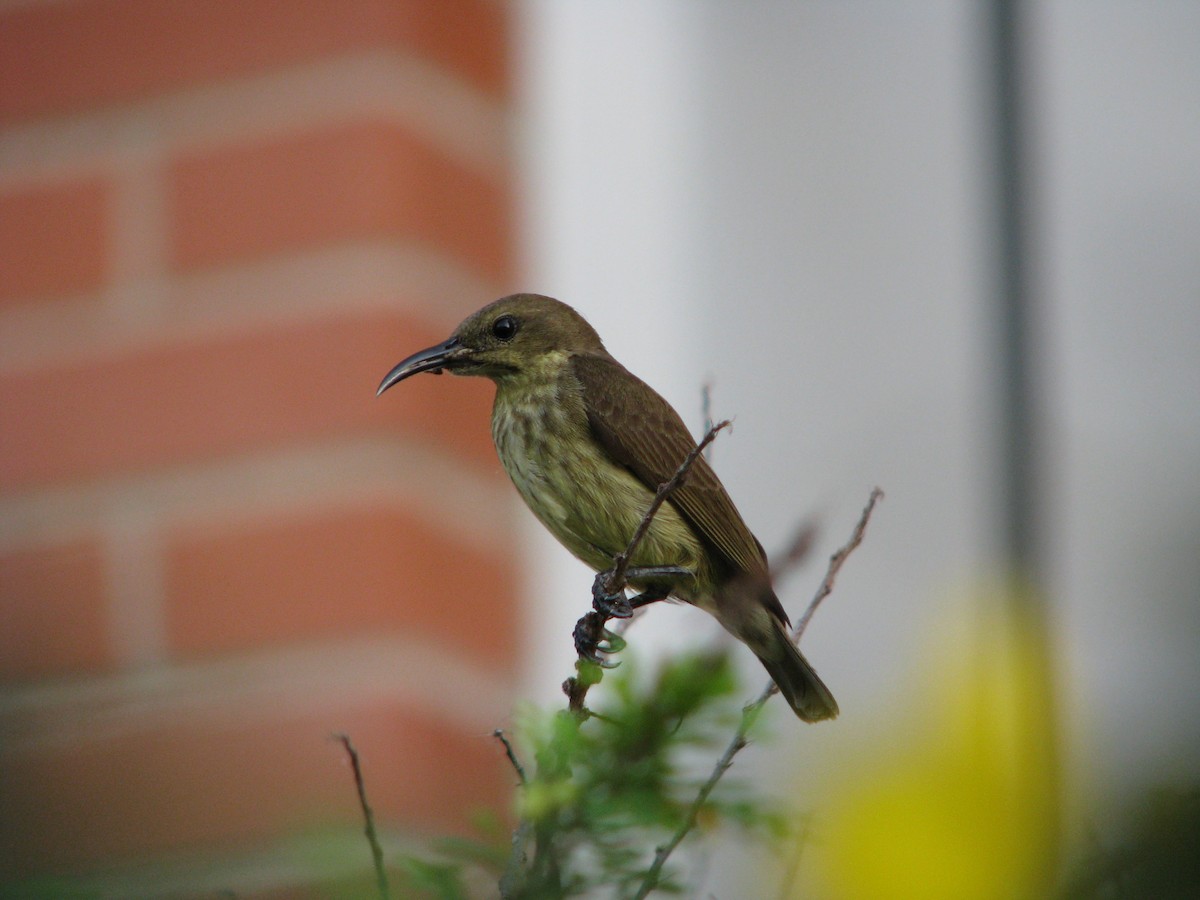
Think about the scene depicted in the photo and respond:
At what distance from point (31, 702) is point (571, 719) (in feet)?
1.18

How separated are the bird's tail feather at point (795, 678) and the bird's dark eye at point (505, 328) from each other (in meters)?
0.72

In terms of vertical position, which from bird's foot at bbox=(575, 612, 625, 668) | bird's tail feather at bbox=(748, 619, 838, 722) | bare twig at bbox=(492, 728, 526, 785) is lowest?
bird's tail feather at bbox=(748, 619, 838, 722)

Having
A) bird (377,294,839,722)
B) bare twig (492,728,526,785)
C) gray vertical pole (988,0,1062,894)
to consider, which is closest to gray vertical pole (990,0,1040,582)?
gray vertical pole (988,0,1062,894)

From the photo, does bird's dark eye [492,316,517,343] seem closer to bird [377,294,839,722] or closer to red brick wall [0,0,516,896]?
bird [377,294,839,722]

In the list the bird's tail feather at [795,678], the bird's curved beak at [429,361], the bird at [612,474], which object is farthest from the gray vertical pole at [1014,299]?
the bird's curved beak at [429,361]

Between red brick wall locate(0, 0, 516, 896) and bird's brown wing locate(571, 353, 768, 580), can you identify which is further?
red brick wall locate(0, 0, 516, 896)

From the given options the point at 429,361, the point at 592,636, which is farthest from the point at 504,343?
the point at 592,636

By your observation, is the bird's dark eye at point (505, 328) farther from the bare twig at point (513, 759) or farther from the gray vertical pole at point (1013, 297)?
the bare twig at point (513, 759)

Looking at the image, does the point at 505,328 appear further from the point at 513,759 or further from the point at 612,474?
the point at 513,759

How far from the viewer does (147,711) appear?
5.68 feet

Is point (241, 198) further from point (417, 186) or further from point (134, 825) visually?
point (134, 825)

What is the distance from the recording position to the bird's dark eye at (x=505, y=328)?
124 inches

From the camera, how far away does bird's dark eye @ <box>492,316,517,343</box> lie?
315 cm

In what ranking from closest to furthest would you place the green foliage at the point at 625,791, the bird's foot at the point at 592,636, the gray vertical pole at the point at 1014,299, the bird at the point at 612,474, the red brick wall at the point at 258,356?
the green foliage at the point at 625,791 < the bird's foot at the point at 592,636 < the bird at the point at 612,474 < the red brick wall at the point at 258,356 < the gray vertical pole at the point at 1014,299
